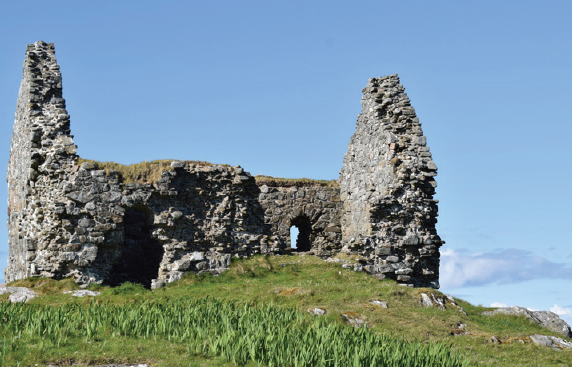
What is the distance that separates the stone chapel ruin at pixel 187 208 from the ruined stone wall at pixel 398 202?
0.13ft

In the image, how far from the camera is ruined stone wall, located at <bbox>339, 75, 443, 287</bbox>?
75.9ft

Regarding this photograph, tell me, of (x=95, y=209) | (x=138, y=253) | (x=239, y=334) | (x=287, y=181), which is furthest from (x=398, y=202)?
(x=239, y=334)

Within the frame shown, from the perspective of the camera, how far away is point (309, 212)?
85.3ft

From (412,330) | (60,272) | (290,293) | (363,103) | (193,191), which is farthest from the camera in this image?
(363,103)

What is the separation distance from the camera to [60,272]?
21.2 meters

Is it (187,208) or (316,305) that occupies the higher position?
(187,208)

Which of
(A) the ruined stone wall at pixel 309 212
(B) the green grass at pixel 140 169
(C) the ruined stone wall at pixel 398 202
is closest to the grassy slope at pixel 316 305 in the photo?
(C) the ruined stone wall at pixel 398 202

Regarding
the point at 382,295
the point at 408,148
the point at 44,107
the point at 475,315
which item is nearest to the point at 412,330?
the point at 382,295

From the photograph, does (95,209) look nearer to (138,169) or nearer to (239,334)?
(138,169)

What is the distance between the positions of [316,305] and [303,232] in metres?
11.0

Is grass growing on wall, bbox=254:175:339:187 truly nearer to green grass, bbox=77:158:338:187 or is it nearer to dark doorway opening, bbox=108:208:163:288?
green grass, bbox=77:158:338:187

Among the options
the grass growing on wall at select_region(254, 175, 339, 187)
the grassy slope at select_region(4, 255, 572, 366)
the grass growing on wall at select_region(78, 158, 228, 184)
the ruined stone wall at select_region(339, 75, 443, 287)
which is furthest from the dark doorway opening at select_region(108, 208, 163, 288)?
the ruined stone wall at select_region(339, 75, 443, 287)

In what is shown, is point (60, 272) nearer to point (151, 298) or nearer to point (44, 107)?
point (151, 298)

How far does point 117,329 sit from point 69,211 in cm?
941
